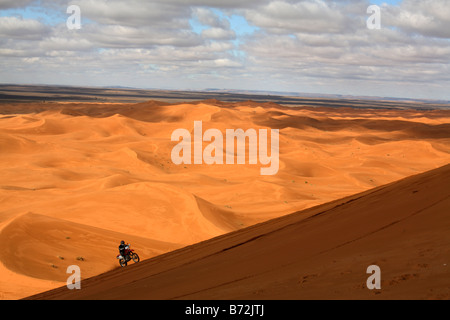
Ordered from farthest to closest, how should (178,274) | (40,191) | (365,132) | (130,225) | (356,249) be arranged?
(365,132), (40,191), (130,225), (178,274), (356,249)

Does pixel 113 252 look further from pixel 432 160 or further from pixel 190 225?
pixel 432 160

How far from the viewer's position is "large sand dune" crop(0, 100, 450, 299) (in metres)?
12.2

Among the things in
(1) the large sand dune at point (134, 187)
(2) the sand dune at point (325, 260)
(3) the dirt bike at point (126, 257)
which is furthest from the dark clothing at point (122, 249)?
(2) the sand dune at point (325, 260)

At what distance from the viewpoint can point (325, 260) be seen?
636 centimetres

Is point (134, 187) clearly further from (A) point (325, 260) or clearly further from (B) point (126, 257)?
(A) point (325, 260)

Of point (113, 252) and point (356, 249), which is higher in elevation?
point (113, 252)

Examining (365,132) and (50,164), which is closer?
(50,164)

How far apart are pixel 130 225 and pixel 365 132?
4705 cm

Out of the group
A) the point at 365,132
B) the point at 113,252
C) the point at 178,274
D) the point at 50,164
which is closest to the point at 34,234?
the point at 113,252

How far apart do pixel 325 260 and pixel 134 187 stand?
1414cm

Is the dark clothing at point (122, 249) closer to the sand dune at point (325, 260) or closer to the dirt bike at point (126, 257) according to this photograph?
the dirt bike at point (126, 257)

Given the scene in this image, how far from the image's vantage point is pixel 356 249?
6.55 metres

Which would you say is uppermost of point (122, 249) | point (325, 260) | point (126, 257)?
point (122, 249)

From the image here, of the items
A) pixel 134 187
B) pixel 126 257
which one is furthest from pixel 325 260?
pixel 134 187
